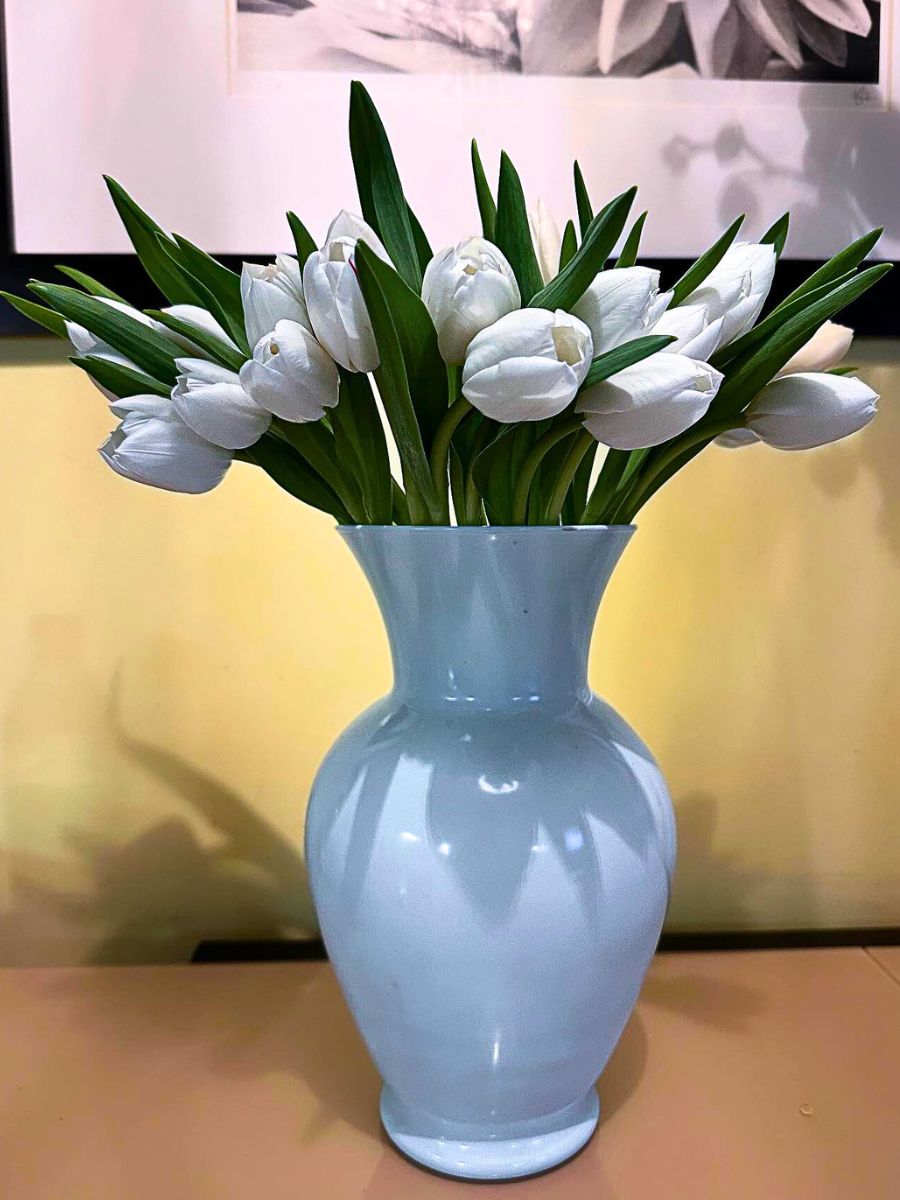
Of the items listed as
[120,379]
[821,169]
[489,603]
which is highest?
[821,169]

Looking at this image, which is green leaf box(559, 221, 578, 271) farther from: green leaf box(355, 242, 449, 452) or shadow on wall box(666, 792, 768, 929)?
shadow on wall box(666, 792, 768, 929)

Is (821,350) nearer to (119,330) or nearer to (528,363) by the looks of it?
(528,363)

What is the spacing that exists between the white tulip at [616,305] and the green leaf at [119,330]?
0.61 ft

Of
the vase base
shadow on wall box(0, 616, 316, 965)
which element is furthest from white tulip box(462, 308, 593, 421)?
shadow on wall box(0, 616, 316, 965)

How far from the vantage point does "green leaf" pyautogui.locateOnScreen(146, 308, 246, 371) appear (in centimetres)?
42

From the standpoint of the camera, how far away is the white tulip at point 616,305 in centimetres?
37

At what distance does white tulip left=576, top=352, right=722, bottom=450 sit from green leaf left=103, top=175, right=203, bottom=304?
204 millimetres

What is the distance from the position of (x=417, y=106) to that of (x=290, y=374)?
0.41 meters

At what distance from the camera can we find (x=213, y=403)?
393 mm

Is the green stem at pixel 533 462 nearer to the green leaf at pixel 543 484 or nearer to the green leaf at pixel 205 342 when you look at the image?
the green leaf at pixel 543 484

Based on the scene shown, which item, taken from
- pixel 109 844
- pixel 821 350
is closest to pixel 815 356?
pixel 821 350

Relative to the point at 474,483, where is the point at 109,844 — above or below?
below

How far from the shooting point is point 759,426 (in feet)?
1.51

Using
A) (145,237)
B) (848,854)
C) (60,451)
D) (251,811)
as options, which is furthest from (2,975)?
(848,854)
